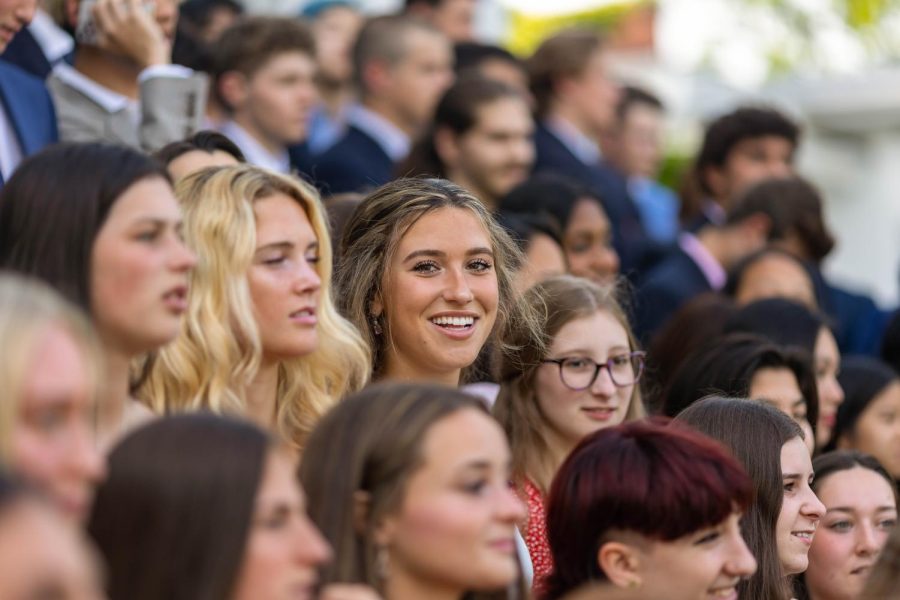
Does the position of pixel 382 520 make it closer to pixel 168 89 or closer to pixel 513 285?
pixel 513 285

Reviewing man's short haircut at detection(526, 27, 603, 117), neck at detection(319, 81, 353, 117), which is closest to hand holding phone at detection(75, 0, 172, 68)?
man's short haircut at detection(526, 27, 603, 117)

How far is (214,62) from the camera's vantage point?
8797mm

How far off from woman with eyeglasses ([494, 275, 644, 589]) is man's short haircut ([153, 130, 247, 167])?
3.88 feet

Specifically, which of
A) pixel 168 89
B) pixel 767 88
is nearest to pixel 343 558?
pixel 168 89

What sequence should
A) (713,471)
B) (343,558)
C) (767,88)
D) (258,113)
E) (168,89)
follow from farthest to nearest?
(767,88)
(258,113)
(168,89)
(713,471)
(343,558)

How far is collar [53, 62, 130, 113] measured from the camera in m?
6.59

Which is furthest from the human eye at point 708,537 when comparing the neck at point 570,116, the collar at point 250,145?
the neck at point 570,116

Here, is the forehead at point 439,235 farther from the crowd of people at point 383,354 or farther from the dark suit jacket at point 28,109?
the dark suit jacket at point 28,109

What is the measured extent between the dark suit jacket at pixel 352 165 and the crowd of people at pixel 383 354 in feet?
0.08

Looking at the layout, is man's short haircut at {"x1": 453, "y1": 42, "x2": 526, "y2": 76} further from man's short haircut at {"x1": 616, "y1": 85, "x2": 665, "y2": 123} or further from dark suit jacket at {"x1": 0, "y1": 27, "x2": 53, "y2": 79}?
dark suit jacket at {"x1": 0, "y1": 27, "x2": 53, "y2": 79}

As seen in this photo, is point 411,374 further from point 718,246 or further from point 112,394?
point 718,246

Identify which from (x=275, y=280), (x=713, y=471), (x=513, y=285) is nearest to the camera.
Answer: (x=713, y=471)

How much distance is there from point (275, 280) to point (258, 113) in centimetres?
382

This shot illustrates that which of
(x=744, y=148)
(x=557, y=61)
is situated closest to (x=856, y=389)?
(x=744, y=148)
